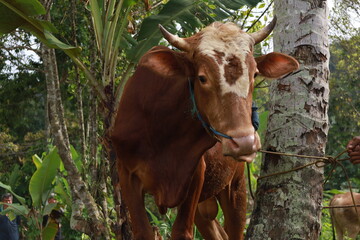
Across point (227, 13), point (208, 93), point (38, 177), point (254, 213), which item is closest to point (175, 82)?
point (208, 93)

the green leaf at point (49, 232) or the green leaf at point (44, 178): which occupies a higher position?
the green leaf at point (44, 178)

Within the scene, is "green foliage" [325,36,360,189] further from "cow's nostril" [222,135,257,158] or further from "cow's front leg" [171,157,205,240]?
"cow's nostril" [222,135,257,158]

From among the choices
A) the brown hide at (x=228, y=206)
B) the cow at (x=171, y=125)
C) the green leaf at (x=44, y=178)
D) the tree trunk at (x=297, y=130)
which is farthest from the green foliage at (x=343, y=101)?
the cow at (x=171, y=125)

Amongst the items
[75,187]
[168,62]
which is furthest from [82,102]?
[168,62]

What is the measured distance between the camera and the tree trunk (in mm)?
3396

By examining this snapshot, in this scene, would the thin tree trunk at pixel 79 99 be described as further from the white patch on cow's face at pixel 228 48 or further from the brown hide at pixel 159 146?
the white patch on cow's face at pixel 228 48

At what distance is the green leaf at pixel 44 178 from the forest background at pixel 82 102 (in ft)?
0.05

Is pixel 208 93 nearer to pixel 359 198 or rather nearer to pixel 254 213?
pixel 254 213

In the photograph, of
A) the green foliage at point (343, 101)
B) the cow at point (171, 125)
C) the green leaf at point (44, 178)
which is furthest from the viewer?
the green foliage at point (343, 101)

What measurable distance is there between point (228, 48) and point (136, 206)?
126 cm

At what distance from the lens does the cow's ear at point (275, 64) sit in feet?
11.1

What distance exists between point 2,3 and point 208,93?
2.66 meters

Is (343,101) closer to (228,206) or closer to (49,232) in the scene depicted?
(49,232)

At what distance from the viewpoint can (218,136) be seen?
3.03 m
